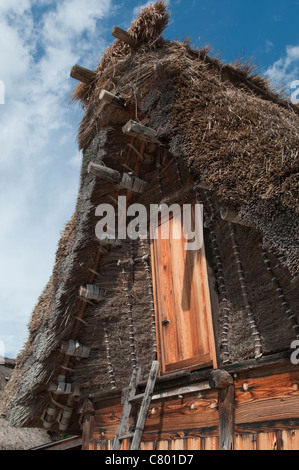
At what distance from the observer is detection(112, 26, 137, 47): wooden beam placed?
442 cm

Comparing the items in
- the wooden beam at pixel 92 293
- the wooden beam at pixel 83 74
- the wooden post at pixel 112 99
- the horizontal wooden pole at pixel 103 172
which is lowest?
the wooden beam at pixel 92 293

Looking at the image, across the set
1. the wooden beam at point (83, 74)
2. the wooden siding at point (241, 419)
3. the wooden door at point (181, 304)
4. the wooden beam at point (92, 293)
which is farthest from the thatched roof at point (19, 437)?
the wooden beam at point (83, 74)

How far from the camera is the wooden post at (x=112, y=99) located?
171 inches

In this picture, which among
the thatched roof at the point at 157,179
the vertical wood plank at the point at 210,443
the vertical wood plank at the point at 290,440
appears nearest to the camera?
the vertical wood plank at the point at 290,440

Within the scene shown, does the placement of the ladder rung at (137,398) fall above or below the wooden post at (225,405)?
above

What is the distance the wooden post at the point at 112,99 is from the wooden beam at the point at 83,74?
61 cm

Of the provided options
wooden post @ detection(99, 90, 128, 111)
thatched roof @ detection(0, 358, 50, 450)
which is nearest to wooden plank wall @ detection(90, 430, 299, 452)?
thatched roof @ detection(0, 358, 50, 450)

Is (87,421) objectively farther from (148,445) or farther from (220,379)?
(220,379)

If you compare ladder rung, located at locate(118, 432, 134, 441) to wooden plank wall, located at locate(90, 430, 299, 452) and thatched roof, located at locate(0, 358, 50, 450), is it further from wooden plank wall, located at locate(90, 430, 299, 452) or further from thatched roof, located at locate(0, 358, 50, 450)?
thatched roof, located at locate(0, 358, 50, 450)

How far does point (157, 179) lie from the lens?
481 centimetres

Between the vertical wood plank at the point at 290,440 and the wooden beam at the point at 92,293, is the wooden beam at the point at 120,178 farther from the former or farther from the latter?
the vertical wood plank at the point at 290,440

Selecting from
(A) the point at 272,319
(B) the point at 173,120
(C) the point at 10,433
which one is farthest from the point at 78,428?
(B) the point at 173,120

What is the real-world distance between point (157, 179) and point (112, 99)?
0.91m
